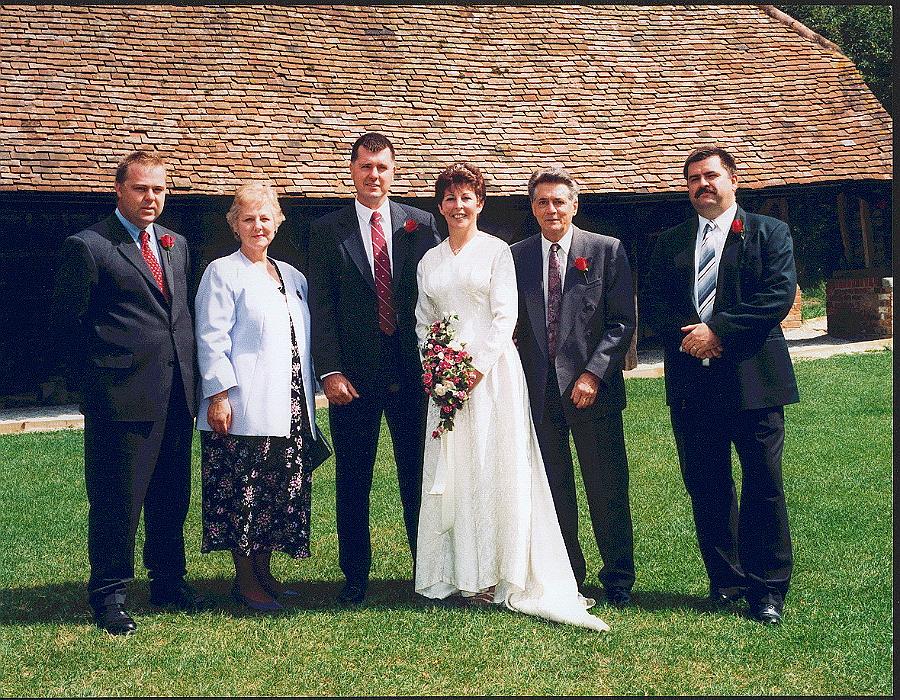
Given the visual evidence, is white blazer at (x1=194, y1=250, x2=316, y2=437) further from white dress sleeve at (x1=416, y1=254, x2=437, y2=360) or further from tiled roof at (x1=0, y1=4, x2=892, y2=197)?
tiled roof at (x1=0, y1=4, x2=892, y2=197)

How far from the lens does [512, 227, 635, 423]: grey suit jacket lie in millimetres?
5684

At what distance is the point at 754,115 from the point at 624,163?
267cm

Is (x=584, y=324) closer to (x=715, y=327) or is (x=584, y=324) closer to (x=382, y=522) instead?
(x=715, y=327)

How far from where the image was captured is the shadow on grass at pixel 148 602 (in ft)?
18.4

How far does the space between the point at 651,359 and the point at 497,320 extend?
11.3m

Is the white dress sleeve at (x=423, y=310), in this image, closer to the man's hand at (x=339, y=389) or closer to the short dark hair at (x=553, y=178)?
the man's hand at (x=339, y=389)

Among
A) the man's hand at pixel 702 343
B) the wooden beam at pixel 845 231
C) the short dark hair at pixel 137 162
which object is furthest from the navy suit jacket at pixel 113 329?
the wooden beam at pixel 845 231

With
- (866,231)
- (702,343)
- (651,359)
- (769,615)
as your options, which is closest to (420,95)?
(651,359)

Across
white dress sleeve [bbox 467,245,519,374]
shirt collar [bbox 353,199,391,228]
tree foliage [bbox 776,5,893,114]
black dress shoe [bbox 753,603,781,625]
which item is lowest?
black dress shoe [bbox 753,603,781,625]

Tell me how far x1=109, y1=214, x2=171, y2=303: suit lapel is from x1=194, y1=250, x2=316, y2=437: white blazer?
10.4 inches

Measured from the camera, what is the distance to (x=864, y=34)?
1137 inches

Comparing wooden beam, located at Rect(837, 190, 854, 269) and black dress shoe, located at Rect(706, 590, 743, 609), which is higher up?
wooden beam, located at Rect(837, 190, 854, 269)

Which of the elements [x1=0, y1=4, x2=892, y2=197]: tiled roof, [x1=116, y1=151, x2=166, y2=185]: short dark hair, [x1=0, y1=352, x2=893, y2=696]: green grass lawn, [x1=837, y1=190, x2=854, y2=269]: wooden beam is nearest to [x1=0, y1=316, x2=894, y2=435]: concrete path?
[x1=837, y1=190, x2=854, y2=269]: wooden beam

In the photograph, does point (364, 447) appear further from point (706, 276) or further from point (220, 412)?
point (706, 276)
